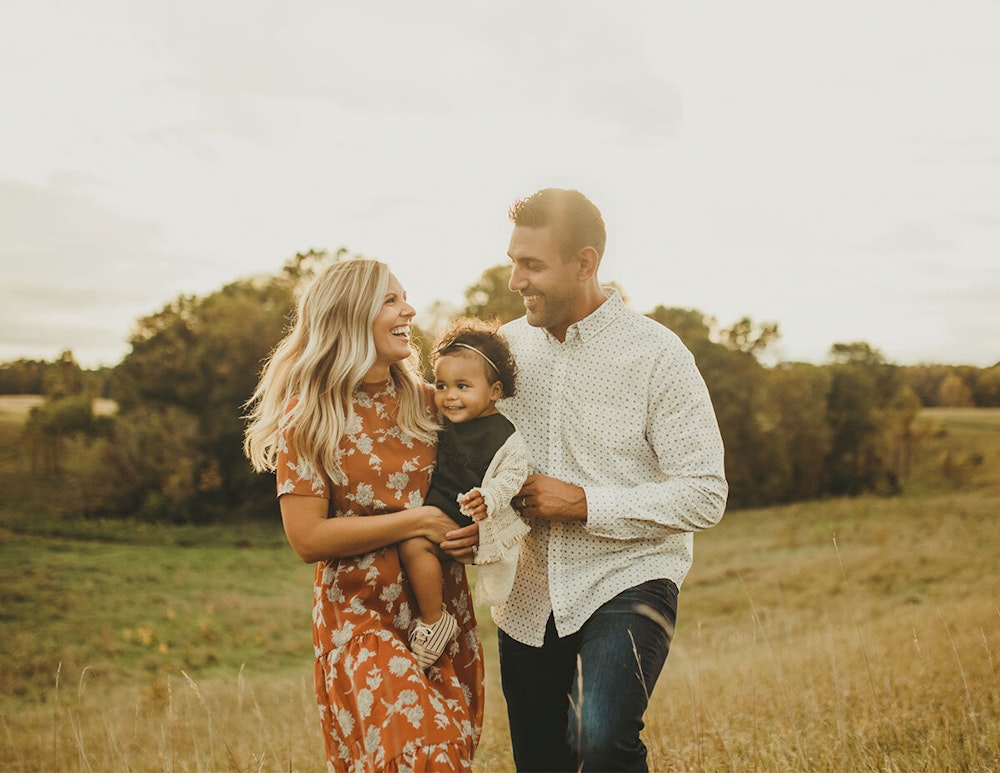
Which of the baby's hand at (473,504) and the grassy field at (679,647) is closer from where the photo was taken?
the baby's hand at (473,504)

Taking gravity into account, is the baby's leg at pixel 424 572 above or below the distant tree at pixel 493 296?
below

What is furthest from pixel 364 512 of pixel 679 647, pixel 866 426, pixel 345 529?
pixel 866 426

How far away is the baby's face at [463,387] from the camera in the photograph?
363 cm

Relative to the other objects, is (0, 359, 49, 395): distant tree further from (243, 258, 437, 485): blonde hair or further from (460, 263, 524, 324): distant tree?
(243, 258, 437, 485): blonde hair

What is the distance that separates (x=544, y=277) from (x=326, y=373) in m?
1.06

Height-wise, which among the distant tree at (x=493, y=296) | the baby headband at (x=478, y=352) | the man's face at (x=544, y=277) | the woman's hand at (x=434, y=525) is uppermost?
the distant tree at (x=493, y=296)

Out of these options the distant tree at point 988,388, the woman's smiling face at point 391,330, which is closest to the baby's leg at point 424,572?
the woman's smiling face at point 391,330

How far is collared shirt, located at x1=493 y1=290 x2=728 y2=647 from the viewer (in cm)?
345

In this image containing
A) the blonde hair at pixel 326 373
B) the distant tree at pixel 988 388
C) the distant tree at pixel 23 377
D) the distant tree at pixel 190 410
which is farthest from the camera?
the distant tree at pixel 23 377

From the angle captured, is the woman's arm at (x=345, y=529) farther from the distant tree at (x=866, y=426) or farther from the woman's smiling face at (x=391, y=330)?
the distant tree at (x=866, y=426)

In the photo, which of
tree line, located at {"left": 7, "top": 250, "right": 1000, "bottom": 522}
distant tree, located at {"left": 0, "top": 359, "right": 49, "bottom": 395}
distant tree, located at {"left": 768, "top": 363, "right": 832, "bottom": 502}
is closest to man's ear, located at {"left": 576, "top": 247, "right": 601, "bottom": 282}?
tree line, located at {"left": 7, "top": 250, "right": 1000, "bottom": 522}

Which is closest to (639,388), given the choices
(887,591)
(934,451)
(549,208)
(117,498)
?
(549,208)

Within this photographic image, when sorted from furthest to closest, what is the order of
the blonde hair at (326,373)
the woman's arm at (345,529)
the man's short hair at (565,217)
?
the man's short hair at (565,217), the blonde hair at (326,373), the woman's arm at (345,529)

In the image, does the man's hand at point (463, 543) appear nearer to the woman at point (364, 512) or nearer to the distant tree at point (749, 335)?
the woman at point (364, 512)
